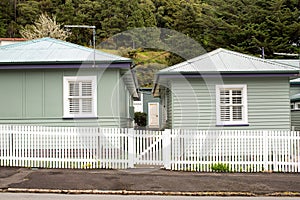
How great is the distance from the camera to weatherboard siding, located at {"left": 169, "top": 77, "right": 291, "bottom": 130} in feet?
48.5

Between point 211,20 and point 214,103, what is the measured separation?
32.2 meters

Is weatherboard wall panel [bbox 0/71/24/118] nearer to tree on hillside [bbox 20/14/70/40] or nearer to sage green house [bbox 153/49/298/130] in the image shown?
sage green house [bbox 153/49/298/130]

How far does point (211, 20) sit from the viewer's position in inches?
1786

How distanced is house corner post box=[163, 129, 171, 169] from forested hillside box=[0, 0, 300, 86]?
94.3 ft

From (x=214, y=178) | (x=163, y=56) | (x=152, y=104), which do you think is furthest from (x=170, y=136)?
(x=163, y=56)

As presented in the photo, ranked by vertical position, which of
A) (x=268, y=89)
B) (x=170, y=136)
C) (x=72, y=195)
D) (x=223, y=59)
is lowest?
(x=72, y=195)

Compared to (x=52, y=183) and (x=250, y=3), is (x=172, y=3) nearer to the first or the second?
(x=250, y=3)

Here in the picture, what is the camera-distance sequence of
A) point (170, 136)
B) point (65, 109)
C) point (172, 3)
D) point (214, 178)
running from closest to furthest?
1. point (214, 178)
2. point (170, 136)
3. point (65, 109)
4. point (172, 3)

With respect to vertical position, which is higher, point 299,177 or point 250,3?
point 250,3

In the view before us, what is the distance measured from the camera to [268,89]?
15039mm

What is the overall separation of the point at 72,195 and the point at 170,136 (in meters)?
4.05

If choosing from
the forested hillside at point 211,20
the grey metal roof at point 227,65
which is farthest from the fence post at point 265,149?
the forested hillside at point 211,20

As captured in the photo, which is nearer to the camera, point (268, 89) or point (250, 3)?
point (268, 89)

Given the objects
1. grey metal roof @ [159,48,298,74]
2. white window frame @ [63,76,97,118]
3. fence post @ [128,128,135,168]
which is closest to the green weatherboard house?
white window frame @ [63,76,97,118]
